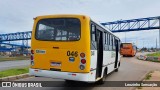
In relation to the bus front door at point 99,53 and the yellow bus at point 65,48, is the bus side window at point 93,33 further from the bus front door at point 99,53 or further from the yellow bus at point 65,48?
the bus front door at point 99,53

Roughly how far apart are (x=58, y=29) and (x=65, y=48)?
2.92 feet

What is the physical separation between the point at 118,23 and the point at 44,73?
230 ft

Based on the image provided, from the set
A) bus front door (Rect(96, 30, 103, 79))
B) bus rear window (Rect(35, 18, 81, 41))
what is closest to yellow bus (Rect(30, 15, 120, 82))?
bus rear window (Rect(35, 18, 81, 41))

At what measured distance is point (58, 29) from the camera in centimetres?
1071

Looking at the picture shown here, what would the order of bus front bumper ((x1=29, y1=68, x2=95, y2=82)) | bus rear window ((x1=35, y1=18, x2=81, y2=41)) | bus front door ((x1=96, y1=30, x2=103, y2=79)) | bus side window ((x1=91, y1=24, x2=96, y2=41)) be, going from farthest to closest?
bus front door ((x1=96, y1=30, x2=103, y2=79)) → bus side window ((x1=91, y1=24, x2=96, y2=41)) → bus rear window ((x1=35, y1=18, x2=81, y2=41)) → bus front bumper ((x1=29, y1=68, x2=95, y2=82))

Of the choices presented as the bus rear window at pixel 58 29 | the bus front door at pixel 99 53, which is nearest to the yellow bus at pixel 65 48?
the bus rear window at pixel 58 29

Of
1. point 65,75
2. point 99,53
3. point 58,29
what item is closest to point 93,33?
point 58,29

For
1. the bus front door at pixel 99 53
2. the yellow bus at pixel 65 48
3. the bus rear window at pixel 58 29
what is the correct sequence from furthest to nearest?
1. the bus front door at pixel 99 53
2. the bus rear window at pixel 58 29
3. the yellow bus at pixel 65 48

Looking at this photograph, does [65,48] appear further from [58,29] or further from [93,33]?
[93,33]

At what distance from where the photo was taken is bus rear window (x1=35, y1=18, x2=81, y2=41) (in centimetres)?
1047

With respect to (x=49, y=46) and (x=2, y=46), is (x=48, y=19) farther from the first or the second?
(x=2, y=46)

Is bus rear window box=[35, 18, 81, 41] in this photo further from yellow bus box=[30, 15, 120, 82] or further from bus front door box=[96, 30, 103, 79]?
bus front door box=[96, 30, 103, 79]

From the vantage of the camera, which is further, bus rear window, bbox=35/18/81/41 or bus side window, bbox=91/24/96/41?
bus side window, bbox=91/24/96/41

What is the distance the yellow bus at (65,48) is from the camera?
10.1m
